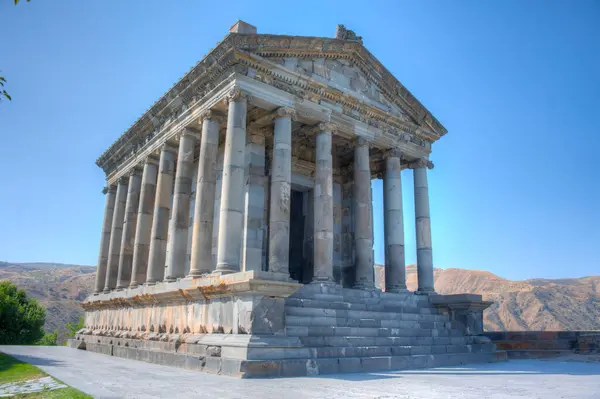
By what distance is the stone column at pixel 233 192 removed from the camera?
45.6ft

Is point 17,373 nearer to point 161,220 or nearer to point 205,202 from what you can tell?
point 205,202

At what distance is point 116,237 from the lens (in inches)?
942

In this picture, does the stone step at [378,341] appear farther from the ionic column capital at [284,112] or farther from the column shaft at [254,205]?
the ionic column capital at [284,112]

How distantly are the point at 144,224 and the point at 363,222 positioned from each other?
9.57 m

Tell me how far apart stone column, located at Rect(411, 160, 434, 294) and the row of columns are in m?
0.04

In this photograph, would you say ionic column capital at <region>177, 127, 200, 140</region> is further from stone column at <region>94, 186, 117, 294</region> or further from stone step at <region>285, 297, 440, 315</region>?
stone column at <region>94, 186, 117, 294</region>

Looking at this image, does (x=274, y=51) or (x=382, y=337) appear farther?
(x=274, y=51)

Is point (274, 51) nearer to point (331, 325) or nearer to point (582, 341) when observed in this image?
point (331, 325)

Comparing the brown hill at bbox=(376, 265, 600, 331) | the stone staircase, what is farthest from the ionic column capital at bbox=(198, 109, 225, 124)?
the brown hill at bbox=(376, 265, 600, 331)

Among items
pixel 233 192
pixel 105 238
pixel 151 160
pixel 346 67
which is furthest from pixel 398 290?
pixel 105 238

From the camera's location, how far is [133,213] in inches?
893

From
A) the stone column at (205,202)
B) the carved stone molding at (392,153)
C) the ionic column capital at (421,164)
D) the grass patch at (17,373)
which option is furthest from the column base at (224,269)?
the ionic column capital at (421,164)

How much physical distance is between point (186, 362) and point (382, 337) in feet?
18.3

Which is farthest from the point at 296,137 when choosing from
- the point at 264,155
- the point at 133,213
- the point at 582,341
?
the point at 582,341
